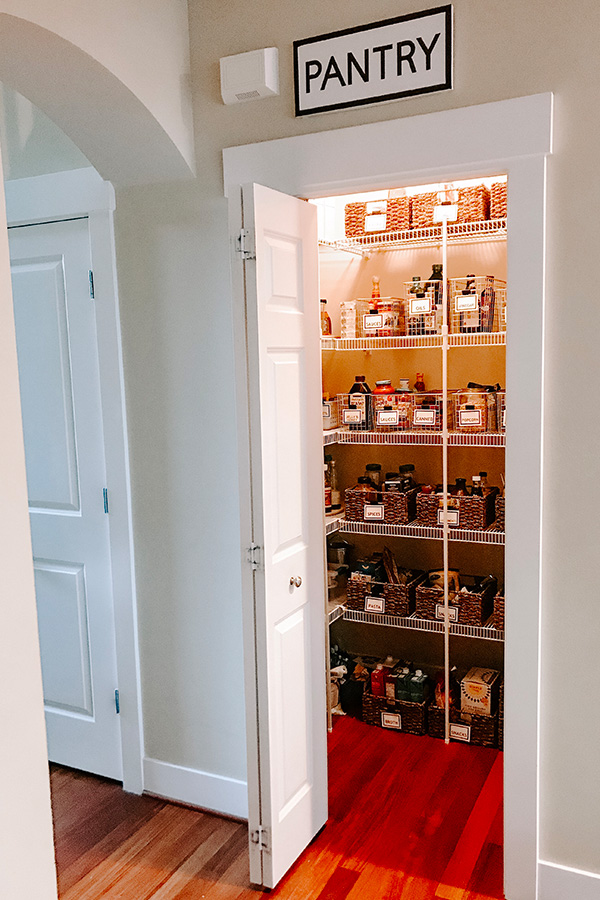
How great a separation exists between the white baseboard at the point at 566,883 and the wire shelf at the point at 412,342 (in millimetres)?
1903

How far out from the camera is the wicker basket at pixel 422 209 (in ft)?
10.7

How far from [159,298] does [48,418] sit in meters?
0.72

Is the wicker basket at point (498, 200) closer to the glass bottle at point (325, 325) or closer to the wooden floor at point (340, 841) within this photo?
the glass bottle at point (325, 325)

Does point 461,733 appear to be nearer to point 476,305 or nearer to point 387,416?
point 387,416

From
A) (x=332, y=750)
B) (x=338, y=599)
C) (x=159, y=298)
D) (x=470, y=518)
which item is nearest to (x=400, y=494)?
(x=470, y=518)

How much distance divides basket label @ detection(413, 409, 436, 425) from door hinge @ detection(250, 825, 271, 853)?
1.74 metres

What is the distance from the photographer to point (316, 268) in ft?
8.15

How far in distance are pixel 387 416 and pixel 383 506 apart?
1.34 ft

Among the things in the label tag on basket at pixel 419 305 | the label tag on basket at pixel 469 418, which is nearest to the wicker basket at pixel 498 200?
the label tag on basket at pixel 419 305

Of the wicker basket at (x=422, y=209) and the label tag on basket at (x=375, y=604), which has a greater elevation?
the wicker basket at (x=422, y=209)

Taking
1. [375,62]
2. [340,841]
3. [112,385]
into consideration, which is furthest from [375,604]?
[375,62]

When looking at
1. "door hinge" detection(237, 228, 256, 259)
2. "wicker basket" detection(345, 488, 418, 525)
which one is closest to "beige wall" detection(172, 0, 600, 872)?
"door hinge" detection(237, 228, 256, 259)

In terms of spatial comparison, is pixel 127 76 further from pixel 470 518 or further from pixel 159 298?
pixel 470 518

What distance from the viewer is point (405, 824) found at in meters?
2.69
